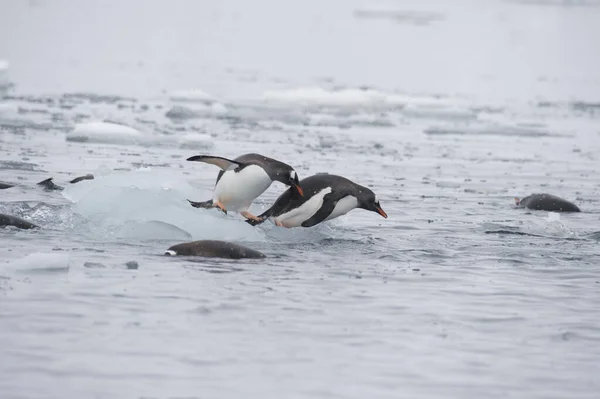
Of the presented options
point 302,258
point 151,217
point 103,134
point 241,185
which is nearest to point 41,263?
point 151,217

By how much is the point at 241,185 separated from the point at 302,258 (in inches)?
52.4

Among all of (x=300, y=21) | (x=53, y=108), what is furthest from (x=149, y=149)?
(x=300, y=21)

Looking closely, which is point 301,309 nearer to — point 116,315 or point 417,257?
point 116,315

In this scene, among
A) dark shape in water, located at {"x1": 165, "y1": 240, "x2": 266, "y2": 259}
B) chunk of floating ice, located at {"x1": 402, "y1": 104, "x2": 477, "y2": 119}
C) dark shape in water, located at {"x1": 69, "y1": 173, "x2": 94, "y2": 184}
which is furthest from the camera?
chunk of floating ice, located at {"x1": 402, "y1": 104, "x2": 477, "y2": 119}

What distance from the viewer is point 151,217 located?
9.13 meters

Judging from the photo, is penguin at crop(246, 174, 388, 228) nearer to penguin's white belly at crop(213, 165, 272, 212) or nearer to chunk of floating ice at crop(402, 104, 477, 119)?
penguin's white belly at crop(213, 165, 272, 212)

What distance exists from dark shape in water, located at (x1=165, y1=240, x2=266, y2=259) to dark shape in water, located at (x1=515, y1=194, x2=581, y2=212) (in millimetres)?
5113

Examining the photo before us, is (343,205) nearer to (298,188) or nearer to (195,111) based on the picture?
(298,188)

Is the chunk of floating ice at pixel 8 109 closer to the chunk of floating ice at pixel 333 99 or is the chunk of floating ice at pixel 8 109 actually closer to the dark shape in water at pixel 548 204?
the chunk of floating ice at pixel 333 99

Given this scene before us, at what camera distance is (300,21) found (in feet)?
228

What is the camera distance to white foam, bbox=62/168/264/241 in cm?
890

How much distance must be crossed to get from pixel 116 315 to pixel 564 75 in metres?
34.1

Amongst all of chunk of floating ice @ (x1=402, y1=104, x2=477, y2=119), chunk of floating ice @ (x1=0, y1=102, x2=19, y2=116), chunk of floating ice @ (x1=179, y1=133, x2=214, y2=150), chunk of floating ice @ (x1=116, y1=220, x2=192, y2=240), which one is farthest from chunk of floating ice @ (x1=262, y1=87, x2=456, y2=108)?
chunk of floating ice @ (x1=116, y1=220, x2=192, y2=240)

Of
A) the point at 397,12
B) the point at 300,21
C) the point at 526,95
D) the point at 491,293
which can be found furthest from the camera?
the point at 397,12
